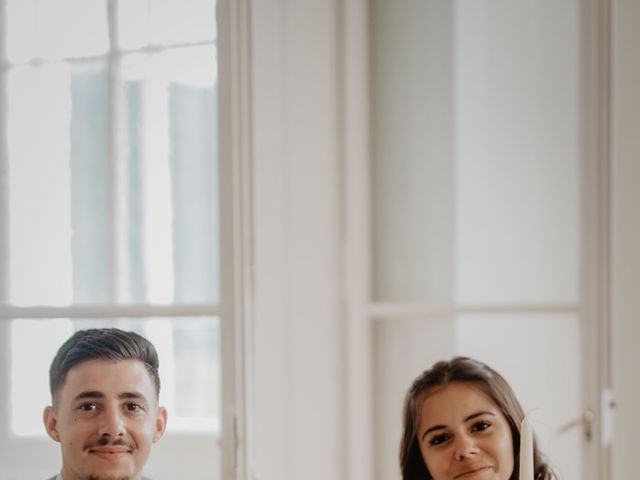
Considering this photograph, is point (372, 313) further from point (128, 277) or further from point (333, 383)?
point (128, 277)

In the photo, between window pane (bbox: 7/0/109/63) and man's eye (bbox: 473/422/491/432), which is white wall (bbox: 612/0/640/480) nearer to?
man's eye (bbox: 473/422/491/432)

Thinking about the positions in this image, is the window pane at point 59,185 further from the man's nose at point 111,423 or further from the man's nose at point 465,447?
the man's nose at point 465,447

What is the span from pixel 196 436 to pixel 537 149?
739 millimetres

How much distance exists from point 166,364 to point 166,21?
1.67ft

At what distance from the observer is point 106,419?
1204 mm

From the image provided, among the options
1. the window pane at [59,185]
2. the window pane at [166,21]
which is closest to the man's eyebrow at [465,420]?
the window pane at [59,185]

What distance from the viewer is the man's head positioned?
1.21 meters

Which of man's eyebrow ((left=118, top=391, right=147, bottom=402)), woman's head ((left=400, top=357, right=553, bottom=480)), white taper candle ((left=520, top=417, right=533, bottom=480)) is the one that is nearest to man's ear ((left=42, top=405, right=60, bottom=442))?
man's eyebrow ((left=118, top=391, right=147, bottom=402))

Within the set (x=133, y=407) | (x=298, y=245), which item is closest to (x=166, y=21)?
(x=298, y=245)

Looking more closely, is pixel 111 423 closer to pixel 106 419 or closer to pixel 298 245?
pixel 106 419

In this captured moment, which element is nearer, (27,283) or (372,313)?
(27,283)

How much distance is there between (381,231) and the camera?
4.97 ft

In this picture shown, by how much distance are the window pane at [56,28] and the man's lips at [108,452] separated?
23.0 inches

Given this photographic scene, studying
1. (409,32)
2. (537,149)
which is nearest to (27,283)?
(409,32)
